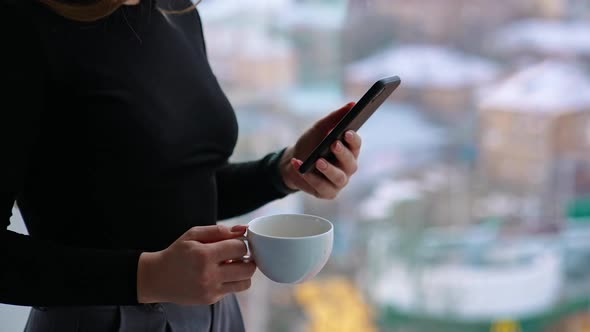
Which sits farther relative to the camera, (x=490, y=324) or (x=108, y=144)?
(x=490, y=324)

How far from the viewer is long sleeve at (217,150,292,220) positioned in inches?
31.7

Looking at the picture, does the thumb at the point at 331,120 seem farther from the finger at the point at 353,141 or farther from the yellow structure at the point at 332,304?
the yellow structure at the point at 332,304

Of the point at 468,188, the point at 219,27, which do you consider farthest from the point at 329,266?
the point at 219,27

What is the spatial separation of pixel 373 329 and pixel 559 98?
90 cm

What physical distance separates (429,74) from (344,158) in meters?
1.25

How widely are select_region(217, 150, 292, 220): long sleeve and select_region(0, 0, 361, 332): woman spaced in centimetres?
11

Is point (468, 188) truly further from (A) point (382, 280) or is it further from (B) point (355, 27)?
(B) point (355, 27)

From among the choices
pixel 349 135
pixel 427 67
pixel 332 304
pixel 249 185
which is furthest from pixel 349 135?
pixel 332 304

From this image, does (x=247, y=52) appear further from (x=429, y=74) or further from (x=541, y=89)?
(x=541, y=89)

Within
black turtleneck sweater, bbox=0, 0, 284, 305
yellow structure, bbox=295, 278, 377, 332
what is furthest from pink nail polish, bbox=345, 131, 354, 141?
yellow structure, bbox=295, 278, 377, 332

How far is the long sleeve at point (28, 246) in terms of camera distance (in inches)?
Result: 20.4

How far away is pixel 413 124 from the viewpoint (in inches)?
73.2

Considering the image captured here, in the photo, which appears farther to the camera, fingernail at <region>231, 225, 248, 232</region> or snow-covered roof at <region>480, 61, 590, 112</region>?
snow-covered roof at <region>480, 61, 590, 112</region>

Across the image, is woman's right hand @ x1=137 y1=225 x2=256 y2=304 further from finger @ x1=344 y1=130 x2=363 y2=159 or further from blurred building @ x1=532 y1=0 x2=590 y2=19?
blurred building @ x1=532 y1=0 x2=590 y2=19
